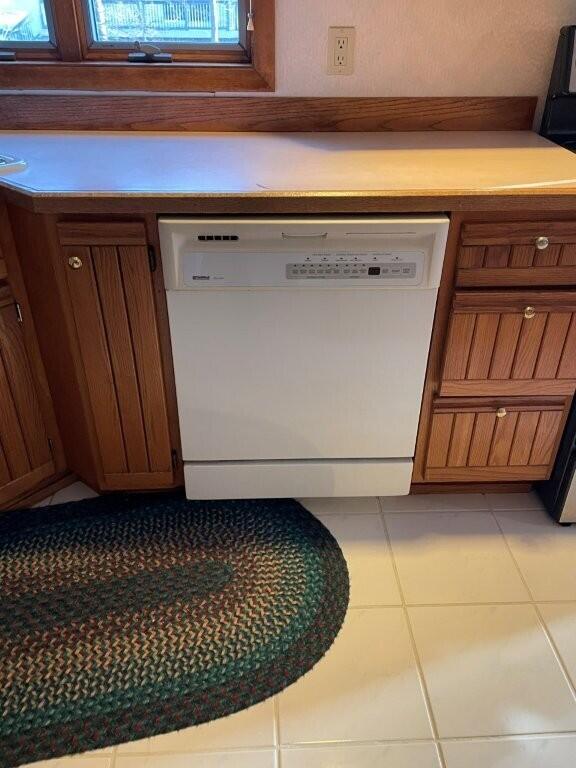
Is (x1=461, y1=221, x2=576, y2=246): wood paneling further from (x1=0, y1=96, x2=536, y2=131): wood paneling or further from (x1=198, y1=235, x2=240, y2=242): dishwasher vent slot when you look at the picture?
(x1=0, y1=96, x2=536, y2=131): wood paneling

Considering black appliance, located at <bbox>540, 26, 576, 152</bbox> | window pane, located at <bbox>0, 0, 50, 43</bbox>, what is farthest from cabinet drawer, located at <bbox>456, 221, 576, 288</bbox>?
window pane, located at <bbox>0, 0, 50, 43</bbox>

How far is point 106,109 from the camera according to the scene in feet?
5.77

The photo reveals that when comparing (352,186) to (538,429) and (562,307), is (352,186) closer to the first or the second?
(562,307)

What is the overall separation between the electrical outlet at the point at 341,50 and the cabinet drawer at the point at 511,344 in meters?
0.79

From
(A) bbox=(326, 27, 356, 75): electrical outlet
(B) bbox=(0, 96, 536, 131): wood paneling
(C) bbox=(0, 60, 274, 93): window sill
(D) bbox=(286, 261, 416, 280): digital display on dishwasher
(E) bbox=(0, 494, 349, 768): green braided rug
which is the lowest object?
(E) bbox=(0, 494, 349, 768): green braided rug

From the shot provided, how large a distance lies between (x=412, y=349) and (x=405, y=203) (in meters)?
0.34

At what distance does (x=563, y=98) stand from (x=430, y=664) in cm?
151

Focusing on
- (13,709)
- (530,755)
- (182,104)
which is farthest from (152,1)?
(530,755)

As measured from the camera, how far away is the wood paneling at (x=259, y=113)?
1754mm

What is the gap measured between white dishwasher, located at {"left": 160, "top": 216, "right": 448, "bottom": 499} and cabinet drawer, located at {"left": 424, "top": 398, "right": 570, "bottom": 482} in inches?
3.3

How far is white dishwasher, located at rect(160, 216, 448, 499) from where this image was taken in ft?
4.32

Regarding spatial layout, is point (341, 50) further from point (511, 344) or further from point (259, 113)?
point (511, 344)

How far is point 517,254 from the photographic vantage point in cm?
139

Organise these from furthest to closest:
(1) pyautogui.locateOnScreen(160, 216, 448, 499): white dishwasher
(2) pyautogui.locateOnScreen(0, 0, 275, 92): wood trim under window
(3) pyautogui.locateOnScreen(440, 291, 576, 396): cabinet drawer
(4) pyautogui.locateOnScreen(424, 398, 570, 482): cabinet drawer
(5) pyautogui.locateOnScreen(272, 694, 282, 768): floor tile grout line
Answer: (2) pyautogui.locateOnScreen(0, 0, 275, 92): wood trim under window → (4) pyautogui.locateOnScreen(424, 398, 570, 482): cabinet drawer → (3) pyautogui.locateOnScreen(440, 291, 576, 396): cabinet drawer → (1) pyautogui.locateOnScreen(160, 216, 448, 499): white dishwasher → (5) pyautogui.locateOnScreen(272, 694, 282, 768): floor tile grout line
